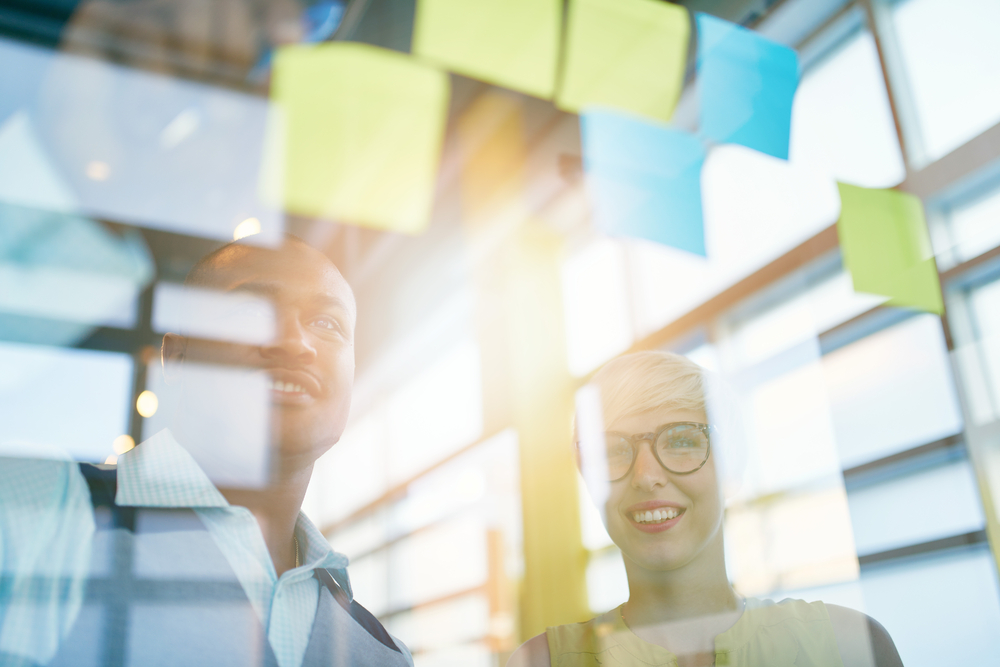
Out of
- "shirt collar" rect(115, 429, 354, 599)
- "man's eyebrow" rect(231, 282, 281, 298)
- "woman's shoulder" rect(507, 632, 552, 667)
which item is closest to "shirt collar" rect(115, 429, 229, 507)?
"shirt collar" rect(115, 429, 354, 599)

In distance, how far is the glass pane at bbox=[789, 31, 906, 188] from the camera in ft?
4.99

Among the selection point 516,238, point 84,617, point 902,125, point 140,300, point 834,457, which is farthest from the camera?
point 516,238

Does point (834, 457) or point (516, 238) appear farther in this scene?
point (516, 238)

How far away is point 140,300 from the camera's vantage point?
1.10 meters

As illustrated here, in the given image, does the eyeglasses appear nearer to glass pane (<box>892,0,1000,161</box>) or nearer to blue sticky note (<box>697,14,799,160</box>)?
blue sticky note (<box>697,14,799,160</box>)

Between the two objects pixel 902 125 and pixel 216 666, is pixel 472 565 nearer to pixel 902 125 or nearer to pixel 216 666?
pixel 216 666

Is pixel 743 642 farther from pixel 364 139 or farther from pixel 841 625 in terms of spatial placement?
pixel 364 139

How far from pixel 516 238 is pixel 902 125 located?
2.98ft

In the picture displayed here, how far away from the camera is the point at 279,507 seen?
0.94 meters

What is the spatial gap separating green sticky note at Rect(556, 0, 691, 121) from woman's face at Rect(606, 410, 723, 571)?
68 cm

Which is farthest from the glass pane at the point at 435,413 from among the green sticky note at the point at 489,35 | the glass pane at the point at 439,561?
the green sticky note at the point at 489,35

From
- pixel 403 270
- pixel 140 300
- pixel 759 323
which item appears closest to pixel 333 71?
pixel 403 270

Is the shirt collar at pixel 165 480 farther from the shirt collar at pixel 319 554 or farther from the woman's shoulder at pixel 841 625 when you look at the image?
the woman's shoulder at pixel 841 625

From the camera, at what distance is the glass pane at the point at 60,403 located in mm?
881
